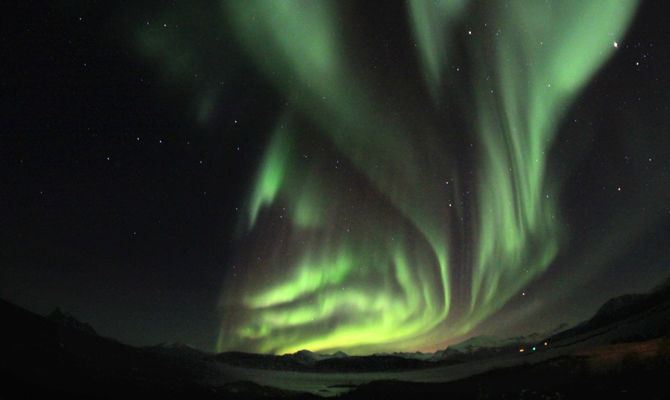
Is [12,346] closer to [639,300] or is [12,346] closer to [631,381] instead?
[631,381]

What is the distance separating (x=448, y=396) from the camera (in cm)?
828

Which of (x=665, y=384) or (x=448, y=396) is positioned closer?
(x=665, y=384)

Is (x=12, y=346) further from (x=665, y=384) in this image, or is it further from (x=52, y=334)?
(x=665, y=384)

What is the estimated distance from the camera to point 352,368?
809 centimetres

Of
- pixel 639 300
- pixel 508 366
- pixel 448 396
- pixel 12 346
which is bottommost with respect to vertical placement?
pixel 448 396

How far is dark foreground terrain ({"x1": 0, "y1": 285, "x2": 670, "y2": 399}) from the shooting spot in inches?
232

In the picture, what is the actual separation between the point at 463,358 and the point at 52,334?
34.3 ft

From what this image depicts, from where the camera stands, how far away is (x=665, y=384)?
6.02m

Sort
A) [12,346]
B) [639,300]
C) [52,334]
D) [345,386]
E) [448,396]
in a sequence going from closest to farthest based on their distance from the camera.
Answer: [12,346] → [52,334] → [345,386] → [639,300] → [448,396]

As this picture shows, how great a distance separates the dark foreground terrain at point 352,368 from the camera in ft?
19.3

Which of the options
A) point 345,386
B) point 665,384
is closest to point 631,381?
point 665,384

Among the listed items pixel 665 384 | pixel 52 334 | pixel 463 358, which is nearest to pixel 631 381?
pixel 665 384

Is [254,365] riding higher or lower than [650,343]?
higher

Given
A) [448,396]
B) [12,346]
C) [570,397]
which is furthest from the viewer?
[448,396]
